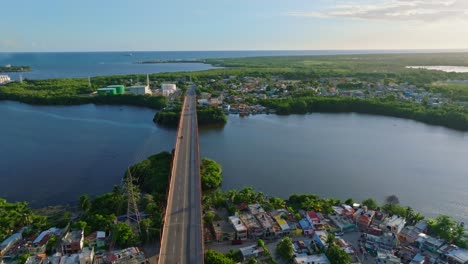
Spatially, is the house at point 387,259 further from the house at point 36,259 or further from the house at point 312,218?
the house at point 36,259

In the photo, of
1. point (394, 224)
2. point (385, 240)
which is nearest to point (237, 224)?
point (385, 240)

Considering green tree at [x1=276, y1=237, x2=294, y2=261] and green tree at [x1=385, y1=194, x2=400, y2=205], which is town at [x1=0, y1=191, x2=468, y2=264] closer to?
green tree at [x1=276, y1=237, x2=294, y2=261]

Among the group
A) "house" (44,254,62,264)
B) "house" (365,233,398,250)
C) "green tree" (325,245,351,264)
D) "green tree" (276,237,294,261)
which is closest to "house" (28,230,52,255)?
"house" (44,254,62,264)

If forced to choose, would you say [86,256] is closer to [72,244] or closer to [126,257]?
[72,244]

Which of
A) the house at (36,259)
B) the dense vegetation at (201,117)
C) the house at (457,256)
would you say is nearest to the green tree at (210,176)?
the house at (36,259)

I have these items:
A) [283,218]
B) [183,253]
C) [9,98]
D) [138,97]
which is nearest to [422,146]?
[283,218]

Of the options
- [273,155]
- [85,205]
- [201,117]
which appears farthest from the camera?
[201,117]

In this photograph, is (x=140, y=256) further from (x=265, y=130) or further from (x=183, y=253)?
(x=265, y=130)
